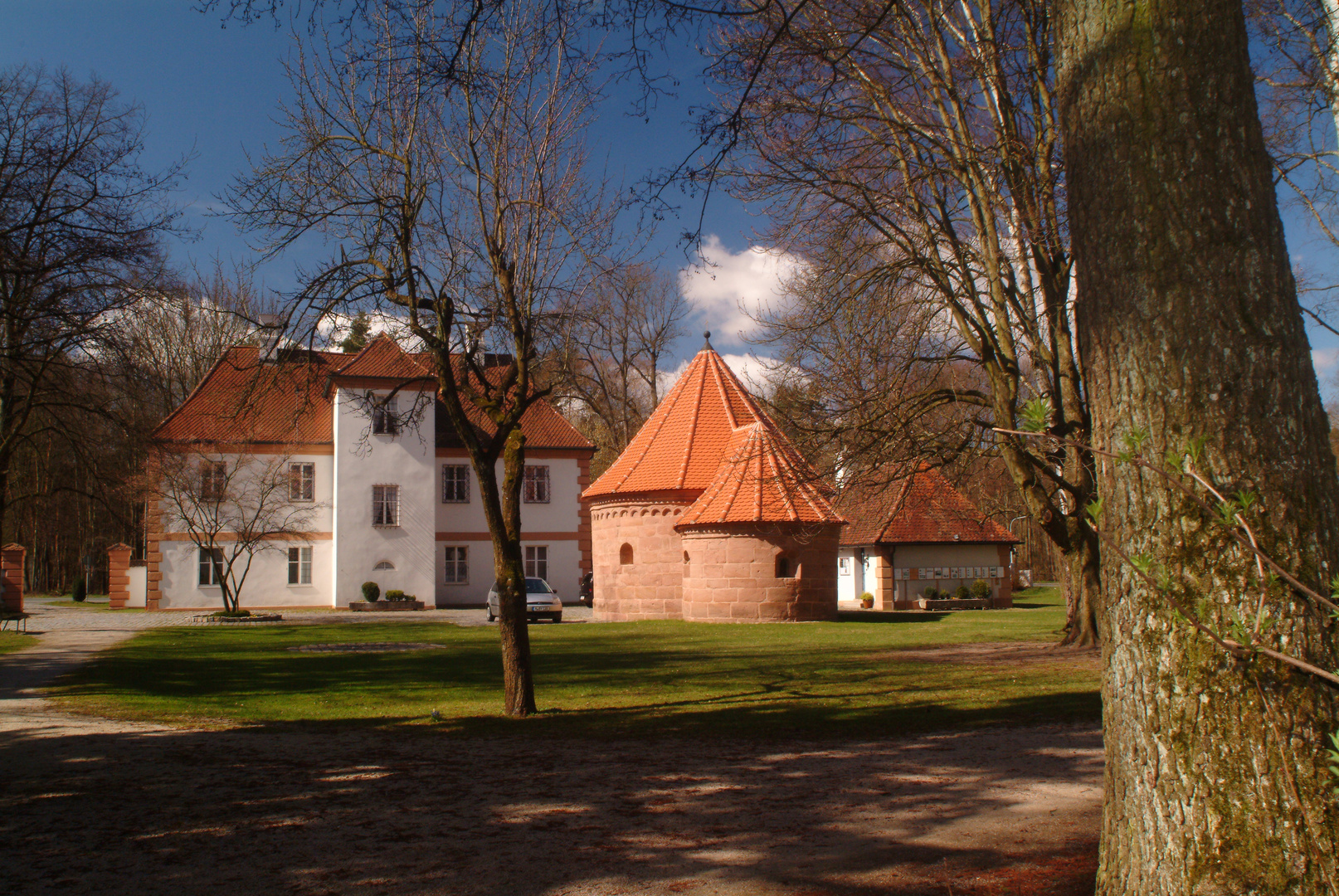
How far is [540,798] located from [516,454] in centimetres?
475

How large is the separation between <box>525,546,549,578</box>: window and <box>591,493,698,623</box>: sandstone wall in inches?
394

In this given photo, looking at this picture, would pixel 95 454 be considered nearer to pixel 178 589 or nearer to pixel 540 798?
pixel 540 798

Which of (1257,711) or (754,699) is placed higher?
(1257,711)

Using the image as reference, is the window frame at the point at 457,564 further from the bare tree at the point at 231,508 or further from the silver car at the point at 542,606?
the silver car at the point at 542,606

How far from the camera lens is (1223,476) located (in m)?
3.48

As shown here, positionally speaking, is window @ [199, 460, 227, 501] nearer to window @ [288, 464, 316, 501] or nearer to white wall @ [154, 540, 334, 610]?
window @ [288, 464, 316, 501]

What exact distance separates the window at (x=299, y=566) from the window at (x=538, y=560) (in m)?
8.12

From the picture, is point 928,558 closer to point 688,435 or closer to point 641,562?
point 688,435

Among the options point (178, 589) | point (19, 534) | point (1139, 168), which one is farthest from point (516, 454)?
point (19, 534)

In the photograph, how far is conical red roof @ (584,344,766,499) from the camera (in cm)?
2852

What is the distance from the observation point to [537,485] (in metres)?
39.9

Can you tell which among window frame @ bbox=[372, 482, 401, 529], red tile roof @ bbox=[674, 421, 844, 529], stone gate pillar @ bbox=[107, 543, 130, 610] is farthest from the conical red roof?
stone gate pillar @ bbox=[107, 543, 130, 610]

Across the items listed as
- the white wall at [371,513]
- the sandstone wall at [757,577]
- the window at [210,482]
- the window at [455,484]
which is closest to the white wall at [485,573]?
the white wall at [371,513]

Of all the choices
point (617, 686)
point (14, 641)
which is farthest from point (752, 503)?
point (14, 641)
